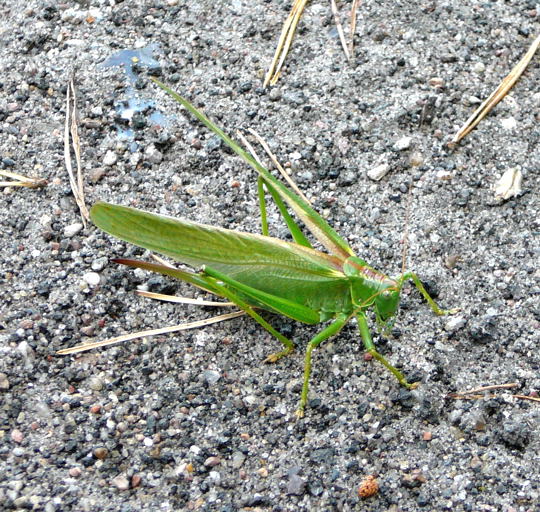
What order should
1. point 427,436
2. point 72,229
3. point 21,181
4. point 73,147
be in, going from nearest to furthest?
point 427,436 → point 72,229 → point 21,181 → point 73,147

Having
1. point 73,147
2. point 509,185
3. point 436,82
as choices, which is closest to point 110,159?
point 73,147

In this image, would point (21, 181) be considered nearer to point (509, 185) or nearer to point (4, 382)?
point (4, 382)

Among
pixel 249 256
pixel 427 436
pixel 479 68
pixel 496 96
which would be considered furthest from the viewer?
pixel 479 68

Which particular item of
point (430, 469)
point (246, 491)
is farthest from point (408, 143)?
point (246, 491)

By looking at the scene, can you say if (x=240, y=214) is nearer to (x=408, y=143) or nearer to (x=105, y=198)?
(x=105, y=198)

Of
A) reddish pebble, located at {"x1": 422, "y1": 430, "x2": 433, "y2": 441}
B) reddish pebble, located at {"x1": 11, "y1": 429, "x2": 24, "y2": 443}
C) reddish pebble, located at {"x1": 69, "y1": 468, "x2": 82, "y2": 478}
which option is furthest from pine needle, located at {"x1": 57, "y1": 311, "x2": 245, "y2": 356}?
reddish pebble, located at {"x1": 422, "y1": 430, "x2": 433, "y2": 441}

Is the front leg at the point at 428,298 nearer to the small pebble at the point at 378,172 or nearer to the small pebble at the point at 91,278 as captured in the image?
the small pebble at the point at 378,172
